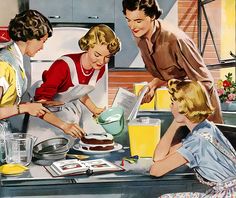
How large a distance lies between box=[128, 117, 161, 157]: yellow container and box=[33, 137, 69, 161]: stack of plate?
0.30 metres

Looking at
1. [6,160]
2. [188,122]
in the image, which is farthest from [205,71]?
[6,160]

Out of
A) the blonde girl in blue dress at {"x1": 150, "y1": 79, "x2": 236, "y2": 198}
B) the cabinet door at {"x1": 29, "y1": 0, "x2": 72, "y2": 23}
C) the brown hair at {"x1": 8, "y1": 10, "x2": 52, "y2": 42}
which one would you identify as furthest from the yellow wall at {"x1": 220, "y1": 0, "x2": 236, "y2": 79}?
the brown hair at {"x1": 8, "y1": 10, "x2": 52, "y2": 42}

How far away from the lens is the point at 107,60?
228cm

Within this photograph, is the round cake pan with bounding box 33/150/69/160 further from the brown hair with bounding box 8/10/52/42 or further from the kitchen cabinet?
the kitchen cabinet

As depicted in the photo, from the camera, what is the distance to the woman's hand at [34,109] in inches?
86.1

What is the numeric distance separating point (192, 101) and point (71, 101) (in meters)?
0.61

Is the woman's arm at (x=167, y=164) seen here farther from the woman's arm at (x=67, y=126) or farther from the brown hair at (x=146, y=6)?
the brown hair at (x=146, y=6)

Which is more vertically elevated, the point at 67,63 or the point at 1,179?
the point at 67,63

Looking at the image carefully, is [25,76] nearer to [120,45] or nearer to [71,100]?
[71,100]

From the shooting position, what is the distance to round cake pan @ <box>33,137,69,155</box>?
2.07 m

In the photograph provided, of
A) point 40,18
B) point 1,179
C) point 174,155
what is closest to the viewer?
point 1,179

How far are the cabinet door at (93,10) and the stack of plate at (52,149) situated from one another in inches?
23.3

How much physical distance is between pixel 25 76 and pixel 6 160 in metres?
0.42

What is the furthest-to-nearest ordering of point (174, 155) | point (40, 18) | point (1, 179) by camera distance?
1. point (40, 18)
2. point (174, 155)
3. point (1, 179)
